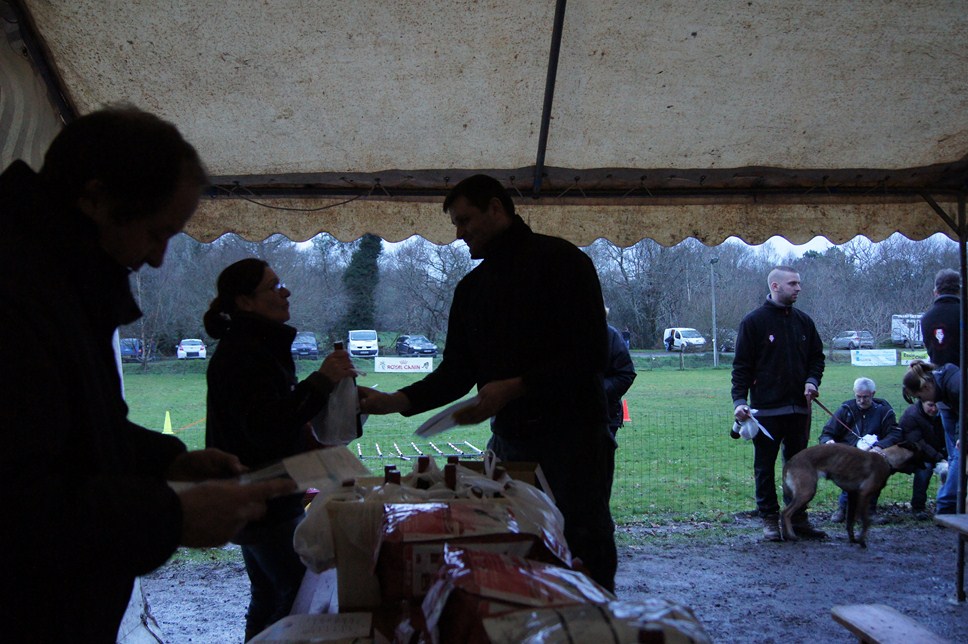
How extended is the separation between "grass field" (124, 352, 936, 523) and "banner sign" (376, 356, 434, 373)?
0.15 m

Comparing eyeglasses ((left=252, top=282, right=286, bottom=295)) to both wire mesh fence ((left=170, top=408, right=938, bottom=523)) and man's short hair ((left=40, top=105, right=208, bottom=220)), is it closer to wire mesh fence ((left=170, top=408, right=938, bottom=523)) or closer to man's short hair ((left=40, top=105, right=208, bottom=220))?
man's short hair ((left=40, top=105, right=208, bottom=220))

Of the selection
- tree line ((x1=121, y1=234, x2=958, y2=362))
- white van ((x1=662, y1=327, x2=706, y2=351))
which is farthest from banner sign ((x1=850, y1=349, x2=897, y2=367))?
white van ((x1=662, y1=327, x2=706, y2=351))

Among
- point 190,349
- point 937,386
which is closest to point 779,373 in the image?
point 937,386

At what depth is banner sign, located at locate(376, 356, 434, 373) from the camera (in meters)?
9.02

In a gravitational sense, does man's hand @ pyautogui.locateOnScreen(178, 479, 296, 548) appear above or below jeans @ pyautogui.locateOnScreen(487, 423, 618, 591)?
above

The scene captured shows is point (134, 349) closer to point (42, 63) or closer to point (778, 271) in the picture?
point (42, 63)

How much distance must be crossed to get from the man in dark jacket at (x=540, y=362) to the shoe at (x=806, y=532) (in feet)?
13.8

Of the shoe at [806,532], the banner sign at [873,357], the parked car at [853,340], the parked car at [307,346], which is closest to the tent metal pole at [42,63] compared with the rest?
the parked car at [307,346]

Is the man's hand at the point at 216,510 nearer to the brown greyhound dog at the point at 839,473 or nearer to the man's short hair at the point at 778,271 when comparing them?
the brown greyhound dog at the point at 839,473

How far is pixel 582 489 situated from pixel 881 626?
1.38m

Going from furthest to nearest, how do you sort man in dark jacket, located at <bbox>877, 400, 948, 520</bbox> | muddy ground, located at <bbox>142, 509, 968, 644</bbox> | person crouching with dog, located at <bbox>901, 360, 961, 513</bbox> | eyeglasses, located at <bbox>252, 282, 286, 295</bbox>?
man in dark jacket, located at <bbox>877, 400, 948, 520</bbox> → person crouching with dog, located at <bbox>901, 360, 961, 513</bbox> → muddy ground, located at <bbox>142, 509, 968, 644</bbox> → eyeglasses, located at <bbox>252, 282, 286, 295</bbox>

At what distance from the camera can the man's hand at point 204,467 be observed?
134cm

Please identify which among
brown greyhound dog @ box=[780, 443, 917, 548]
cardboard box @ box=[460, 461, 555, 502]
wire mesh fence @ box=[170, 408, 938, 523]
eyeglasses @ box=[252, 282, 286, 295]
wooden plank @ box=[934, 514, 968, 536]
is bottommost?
wire mesh fence @ box=[170, 408, 938, 523]

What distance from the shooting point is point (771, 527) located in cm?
582
